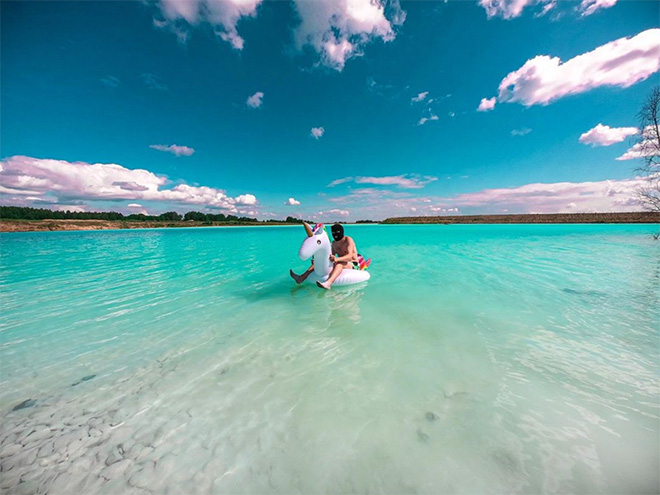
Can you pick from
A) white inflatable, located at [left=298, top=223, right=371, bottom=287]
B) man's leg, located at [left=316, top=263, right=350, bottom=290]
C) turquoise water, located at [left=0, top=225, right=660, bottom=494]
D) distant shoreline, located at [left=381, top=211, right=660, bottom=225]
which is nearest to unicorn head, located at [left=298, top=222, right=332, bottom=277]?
white inflatable, located at [left=298, top=223, right=371, bottom=287]

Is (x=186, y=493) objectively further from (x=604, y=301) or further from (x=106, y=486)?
(x=604, y=301)

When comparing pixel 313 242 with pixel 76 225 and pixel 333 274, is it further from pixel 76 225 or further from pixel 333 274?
pixel 76 225

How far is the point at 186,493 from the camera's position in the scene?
2.17 m

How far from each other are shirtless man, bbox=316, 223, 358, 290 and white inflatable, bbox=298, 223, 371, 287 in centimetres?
24

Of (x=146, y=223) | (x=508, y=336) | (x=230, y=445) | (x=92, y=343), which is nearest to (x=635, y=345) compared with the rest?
(x=508, y=336)

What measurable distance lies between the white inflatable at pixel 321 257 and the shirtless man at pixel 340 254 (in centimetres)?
24

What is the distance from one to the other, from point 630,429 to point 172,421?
5.34 m

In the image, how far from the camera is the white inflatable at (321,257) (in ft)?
23.4

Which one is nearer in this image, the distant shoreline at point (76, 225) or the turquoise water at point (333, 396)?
the turquoise water at point (333, 396)

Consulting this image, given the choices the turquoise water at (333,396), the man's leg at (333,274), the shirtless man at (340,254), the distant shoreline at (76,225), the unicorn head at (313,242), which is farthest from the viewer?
the distant shoreline at (76,225)

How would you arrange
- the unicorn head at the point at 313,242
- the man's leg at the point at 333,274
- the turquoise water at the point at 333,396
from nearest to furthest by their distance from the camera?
the turquoise water at the point at 333,396, the unicorn head at the point at 313,242, the man's leg at the point at 333,274

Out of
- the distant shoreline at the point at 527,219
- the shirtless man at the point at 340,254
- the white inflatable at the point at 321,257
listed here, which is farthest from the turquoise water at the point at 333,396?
the distant shoreline at the point at 527,219

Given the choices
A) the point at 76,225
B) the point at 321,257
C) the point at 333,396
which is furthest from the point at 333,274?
the point at 76,225

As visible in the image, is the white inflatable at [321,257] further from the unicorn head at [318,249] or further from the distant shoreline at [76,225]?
the distant shoreline at [76,225]
